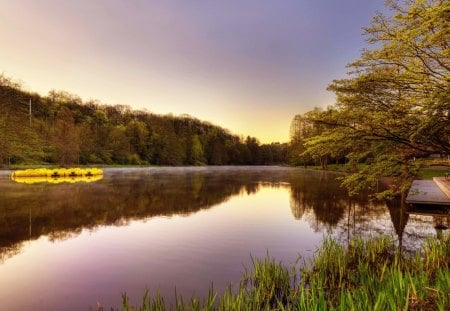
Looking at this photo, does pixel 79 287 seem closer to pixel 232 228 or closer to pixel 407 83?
pixel 232 228

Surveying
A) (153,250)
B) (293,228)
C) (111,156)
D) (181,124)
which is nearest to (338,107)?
(293,228)

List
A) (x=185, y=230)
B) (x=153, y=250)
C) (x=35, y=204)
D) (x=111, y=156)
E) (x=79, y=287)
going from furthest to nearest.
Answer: (x=111, y=156), (x=35, y=204), (x=185, y=230), (x=153, y=250), (x=79, y=287)

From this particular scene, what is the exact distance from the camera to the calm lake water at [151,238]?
27.7 ft

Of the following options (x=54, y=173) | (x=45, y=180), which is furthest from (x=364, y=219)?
(x=54, y=173)

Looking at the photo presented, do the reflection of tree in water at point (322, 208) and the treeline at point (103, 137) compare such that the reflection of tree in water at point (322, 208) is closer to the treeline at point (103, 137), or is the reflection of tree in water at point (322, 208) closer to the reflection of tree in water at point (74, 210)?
the reflection of tree in water at point (74, 210)

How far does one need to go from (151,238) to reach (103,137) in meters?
93.6

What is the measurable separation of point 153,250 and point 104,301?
182 inches

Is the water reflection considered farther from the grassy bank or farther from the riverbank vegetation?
the grassy bank

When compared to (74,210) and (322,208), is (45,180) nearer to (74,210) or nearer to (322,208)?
(74,210)

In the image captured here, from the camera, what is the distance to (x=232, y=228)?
16.1m

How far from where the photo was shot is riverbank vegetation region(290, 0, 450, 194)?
29.4 feet

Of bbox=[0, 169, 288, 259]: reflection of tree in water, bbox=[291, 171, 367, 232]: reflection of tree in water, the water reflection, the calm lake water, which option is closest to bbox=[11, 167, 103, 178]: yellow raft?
the water reflection

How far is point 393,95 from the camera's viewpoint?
10023 mm

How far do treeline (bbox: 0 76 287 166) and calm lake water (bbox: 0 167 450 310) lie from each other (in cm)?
3261
